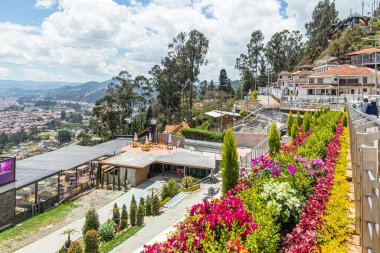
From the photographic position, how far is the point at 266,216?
4.55 metres

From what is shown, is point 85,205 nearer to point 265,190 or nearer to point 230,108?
point 265,190

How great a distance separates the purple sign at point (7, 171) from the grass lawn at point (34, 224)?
247 centimetres

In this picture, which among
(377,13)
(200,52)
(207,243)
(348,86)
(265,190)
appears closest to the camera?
(207,243)

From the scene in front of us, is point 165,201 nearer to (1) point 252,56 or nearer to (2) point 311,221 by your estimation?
(2) point 311,221

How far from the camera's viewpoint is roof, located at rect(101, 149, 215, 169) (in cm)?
2092

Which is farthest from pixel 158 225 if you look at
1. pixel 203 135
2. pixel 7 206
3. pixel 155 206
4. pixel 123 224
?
pixel 203 135

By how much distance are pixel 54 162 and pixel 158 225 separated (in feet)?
35.1

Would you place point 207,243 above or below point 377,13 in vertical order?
below

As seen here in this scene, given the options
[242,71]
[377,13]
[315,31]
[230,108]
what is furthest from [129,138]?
[377,13]

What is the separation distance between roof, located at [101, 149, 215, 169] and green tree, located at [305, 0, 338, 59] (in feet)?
176

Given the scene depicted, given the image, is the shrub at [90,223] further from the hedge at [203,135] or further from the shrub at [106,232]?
the hedge at [203,135]

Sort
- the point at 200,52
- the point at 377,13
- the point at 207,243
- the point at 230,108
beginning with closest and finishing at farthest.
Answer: the point at 207,243, the point at 230,108, the point at 200,52, the point at 377,13

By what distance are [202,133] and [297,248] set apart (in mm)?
28311

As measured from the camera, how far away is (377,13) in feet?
237
